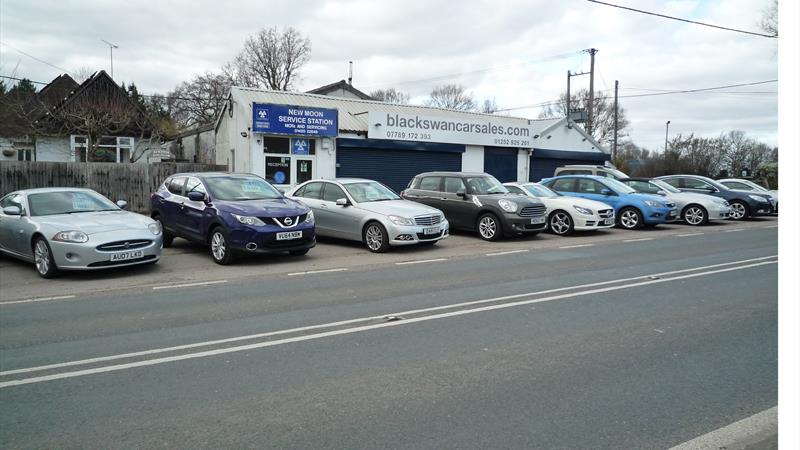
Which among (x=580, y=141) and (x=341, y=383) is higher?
(x=580, y=141)

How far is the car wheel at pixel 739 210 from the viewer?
21.1 meters

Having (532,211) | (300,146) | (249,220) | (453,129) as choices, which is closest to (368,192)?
(249,220)

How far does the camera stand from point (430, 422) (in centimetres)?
384

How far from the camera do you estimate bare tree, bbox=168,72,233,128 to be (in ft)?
181

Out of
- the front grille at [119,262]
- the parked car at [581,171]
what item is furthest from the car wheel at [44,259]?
the parked car at [581,171]

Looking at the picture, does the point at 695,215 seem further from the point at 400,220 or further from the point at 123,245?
the point at 123,245

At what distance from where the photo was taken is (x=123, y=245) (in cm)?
966

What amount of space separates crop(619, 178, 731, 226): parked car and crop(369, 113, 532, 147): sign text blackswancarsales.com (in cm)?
992

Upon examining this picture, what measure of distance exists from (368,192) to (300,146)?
1062cm

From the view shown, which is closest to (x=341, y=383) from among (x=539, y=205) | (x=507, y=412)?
(x=507, y=412)

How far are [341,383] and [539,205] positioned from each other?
11261 millimetres

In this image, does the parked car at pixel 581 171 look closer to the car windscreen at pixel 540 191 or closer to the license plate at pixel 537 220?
the car windscreen at pixel 540 191

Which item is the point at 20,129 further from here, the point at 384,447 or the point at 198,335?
the point at 384,447
